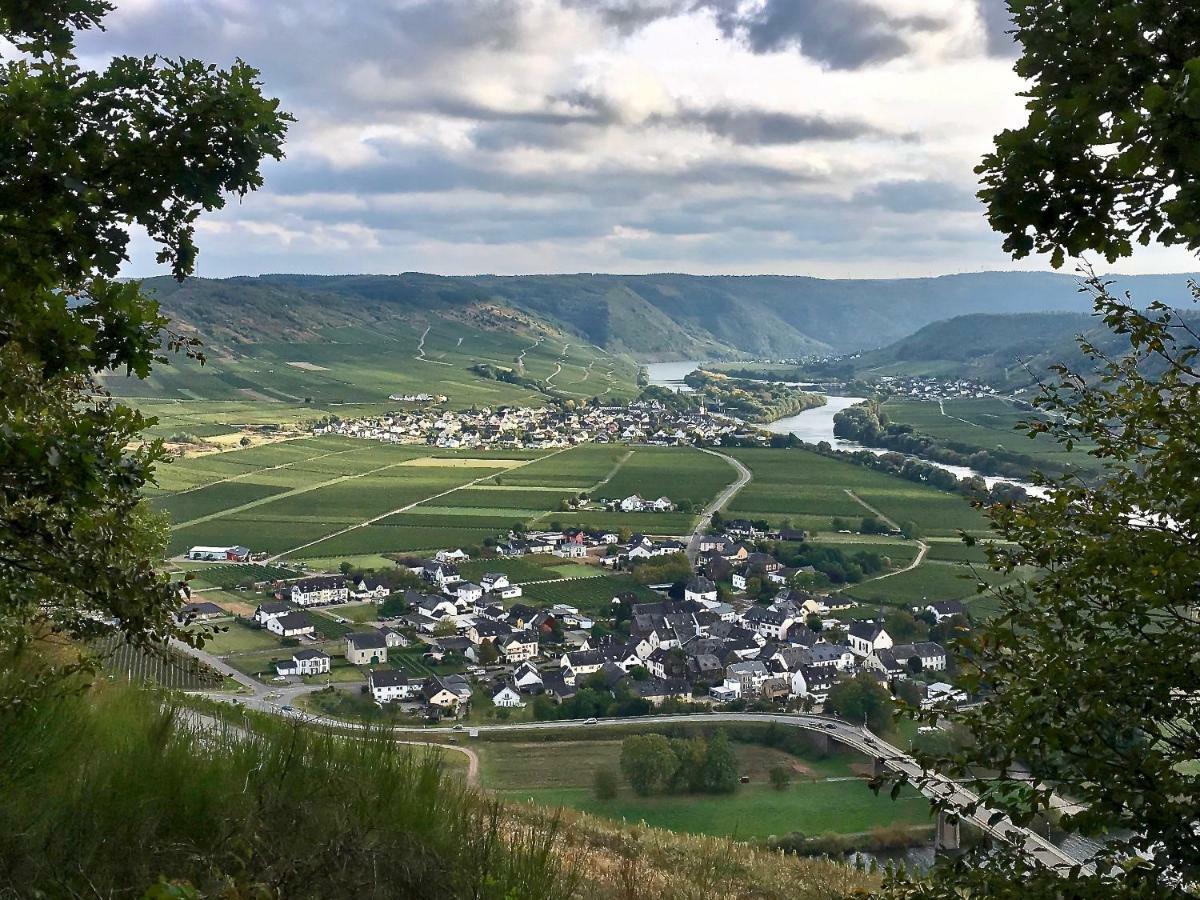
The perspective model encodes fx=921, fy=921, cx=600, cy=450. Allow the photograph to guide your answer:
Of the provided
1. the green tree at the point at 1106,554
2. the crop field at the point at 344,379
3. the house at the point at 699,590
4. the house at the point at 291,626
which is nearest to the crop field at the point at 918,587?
the house at the point at 699,590

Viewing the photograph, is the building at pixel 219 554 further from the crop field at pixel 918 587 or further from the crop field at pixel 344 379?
the crop field at pixel 344 379

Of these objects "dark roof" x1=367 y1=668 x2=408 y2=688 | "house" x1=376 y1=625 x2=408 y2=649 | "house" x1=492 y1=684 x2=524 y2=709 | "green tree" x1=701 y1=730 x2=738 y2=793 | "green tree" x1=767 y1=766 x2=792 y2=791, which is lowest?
"house" x1=376 y1=625 x2=408 y2=649

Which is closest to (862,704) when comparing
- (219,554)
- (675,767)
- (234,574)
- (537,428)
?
(675,767)

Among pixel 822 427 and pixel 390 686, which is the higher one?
pixel 822 427

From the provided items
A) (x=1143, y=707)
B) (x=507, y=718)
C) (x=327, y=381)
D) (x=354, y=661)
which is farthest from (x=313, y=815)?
(x=327, y=381)

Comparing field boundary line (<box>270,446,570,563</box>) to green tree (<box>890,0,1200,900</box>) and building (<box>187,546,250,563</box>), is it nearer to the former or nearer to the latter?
building (<box>187,546,250,563</box>)

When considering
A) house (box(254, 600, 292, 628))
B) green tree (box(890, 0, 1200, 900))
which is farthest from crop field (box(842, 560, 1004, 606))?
green tree (box(890, 0, 1200, 900))

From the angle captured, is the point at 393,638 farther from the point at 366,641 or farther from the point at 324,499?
the point at 324,499
